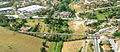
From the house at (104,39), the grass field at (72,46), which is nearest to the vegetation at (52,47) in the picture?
the grass field at (72,46)

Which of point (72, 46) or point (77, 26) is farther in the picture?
point (77, 26)

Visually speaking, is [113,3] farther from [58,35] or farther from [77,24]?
[58,35]

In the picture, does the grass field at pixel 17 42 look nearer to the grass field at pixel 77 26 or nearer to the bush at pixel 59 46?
the bush at pixel 59 46

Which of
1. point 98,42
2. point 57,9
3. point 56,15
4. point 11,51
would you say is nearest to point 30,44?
point 11,51

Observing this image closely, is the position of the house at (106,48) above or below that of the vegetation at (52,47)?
above

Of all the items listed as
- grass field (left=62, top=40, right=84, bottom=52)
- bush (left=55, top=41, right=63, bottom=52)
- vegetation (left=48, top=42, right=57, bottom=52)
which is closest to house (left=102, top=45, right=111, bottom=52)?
grass field (left=62, top=40, right=84, bottom=52)

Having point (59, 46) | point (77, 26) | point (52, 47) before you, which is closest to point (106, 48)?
point (59, 46)

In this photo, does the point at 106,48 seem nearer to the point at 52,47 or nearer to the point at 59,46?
the point at 59,46
